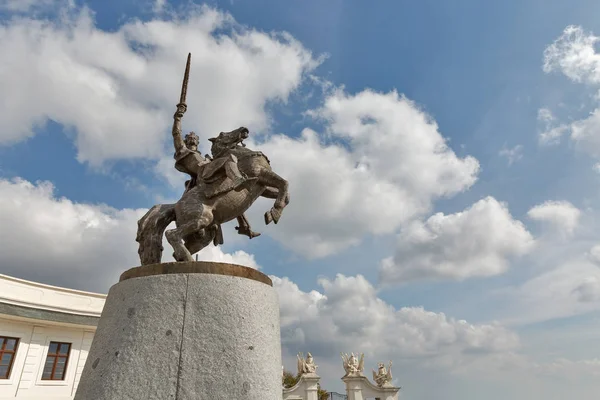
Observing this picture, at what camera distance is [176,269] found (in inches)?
169

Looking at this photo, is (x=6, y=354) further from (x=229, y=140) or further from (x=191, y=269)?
(x=191, y=269)

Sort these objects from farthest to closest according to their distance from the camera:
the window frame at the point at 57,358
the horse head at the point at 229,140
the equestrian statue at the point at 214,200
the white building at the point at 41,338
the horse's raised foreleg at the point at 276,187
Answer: the window frame at the point at 57,358
the white building at the point at 41,338
the horse head at the point at 229,140
the horse's raised foreleg at the point at 276,187
the equestrian statue at the point at 214,200

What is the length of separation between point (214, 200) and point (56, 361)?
59.8 feet

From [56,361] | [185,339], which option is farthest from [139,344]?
[56,361]

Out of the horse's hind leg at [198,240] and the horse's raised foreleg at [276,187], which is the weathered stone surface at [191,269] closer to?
the horse's hind leg at [198,240]

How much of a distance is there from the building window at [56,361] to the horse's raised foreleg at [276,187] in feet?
60.0

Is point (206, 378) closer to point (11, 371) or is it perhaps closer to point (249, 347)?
point (249, 347)

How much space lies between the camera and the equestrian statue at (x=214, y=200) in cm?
519

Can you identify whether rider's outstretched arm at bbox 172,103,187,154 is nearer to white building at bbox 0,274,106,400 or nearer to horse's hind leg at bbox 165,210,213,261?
horse's hind leg at bbox 165,210,213,261

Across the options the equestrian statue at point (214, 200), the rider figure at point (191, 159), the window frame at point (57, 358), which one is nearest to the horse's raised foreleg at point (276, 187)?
the equestrian statue at point (214, 200)

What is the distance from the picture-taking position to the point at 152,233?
5.40 m

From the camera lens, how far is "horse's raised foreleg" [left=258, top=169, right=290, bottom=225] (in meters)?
5.50

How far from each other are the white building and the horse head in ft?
52.1

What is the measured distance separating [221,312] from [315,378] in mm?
24264
